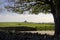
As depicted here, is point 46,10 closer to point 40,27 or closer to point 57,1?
point 57,1

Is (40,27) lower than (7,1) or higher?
lower

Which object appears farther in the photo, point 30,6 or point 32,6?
point 32,6

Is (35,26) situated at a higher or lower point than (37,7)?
lower

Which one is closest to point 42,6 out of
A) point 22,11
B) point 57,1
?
point 22,11

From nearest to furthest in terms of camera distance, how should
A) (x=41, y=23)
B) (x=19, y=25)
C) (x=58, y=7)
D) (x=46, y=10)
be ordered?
(x=58, y=7), (x=46, y=10), (x=41, y=23), (x=19, y=25)

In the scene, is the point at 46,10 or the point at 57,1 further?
the point at 46,10

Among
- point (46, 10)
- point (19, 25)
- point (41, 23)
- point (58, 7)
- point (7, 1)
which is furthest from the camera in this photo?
point (19, 25)

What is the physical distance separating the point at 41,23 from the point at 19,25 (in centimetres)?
262

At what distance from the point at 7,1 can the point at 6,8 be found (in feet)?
2.96

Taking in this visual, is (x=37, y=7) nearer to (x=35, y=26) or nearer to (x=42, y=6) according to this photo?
(x=42, y=6)

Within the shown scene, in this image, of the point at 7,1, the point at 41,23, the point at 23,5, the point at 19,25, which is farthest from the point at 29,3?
the point at 19,25

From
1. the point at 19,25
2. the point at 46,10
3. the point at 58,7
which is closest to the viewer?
the point at 58,7

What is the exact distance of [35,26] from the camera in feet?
70.3

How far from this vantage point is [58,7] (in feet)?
30.4
